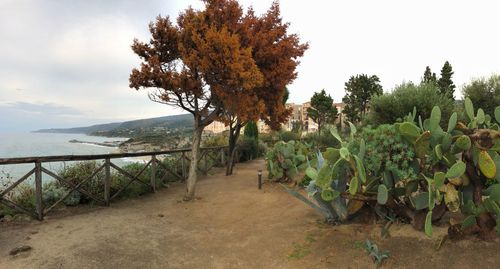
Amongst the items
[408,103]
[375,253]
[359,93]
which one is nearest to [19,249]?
[375,253]

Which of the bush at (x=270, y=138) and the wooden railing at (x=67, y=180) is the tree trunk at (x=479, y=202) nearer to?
the wooden railing at (x=67, y=180)

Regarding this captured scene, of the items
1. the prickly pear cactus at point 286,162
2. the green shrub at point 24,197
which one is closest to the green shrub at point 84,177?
the green shrub at point 24,197

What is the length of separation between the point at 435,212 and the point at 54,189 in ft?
27.2

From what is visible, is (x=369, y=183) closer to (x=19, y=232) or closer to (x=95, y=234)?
(x=95, y=234)

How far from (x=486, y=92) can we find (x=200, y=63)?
23.9 metres

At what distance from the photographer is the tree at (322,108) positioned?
1786 inches

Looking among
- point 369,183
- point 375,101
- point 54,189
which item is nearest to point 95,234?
point 54,189

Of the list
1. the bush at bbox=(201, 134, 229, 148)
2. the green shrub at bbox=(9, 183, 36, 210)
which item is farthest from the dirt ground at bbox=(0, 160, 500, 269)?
the bush at bbox=(201, 134, 229, 148)

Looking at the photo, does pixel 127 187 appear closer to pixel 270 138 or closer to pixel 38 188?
pixel 38 188

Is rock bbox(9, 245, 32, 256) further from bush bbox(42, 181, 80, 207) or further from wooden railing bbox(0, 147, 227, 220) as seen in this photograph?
bush bbox(42, 181, 80, 207)

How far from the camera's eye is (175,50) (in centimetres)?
877

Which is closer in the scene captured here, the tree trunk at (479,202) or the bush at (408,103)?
the tree trunk at (479,202)

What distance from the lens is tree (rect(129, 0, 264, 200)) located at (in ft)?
24.8

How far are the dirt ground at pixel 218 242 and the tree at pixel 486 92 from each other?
21.9m
